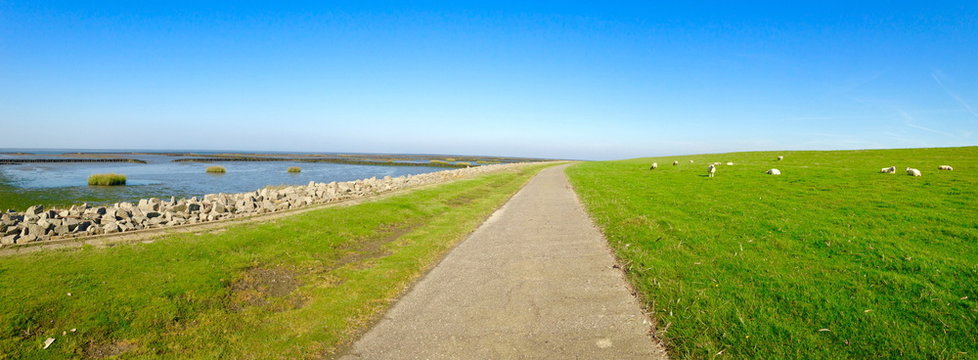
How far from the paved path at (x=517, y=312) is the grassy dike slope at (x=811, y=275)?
649mm

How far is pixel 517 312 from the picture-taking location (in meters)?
6.95

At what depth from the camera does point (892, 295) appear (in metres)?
6.98

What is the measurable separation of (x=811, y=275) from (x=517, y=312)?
21.1 feet

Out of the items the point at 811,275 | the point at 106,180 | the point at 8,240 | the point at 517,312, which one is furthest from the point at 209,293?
the point at 106,180

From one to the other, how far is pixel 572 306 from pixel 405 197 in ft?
56.0

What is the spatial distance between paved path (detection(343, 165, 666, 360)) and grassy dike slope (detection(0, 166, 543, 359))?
2.38ft

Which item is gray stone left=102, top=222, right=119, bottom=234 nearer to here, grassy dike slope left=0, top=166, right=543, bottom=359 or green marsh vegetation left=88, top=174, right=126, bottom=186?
grassy dike slope left=0, top=166, right=543, bottom=359

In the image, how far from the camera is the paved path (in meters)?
5.65

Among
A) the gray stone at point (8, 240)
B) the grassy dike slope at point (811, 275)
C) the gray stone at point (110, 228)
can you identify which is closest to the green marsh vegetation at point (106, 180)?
the gray stone at point (110, 228)

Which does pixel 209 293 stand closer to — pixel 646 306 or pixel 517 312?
pixel 517 312

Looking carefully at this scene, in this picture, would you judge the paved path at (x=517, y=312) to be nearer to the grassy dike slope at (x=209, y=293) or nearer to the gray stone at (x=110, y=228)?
the grassy dike slope at (x=209, y=293)

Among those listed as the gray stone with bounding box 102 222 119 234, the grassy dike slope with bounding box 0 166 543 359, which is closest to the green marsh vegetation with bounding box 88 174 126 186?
the gray stone with bounding box 102 222 119 234

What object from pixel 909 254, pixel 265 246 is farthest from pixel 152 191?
pixel 909 254

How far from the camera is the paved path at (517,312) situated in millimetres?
5648
